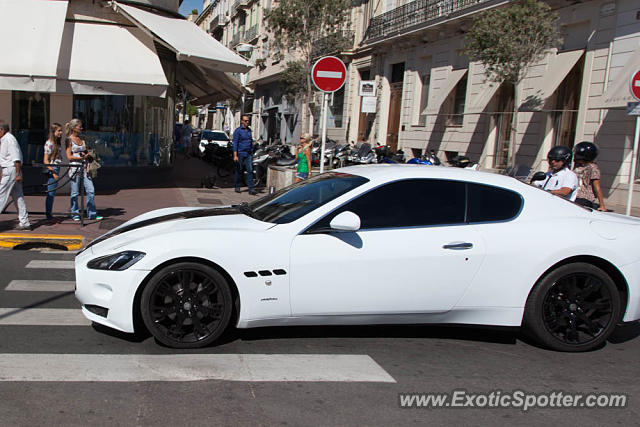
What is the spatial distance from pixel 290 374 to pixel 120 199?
1023cm

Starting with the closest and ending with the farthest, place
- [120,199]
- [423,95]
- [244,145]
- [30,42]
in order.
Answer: [30,42] < [120,199] < [244,145] < [423,95]

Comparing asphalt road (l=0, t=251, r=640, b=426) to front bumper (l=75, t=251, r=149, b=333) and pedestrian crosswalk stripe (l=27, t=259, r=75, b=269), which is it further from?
pedestrian crosswalk stripe (l=27, t=259, r=75, b=269)

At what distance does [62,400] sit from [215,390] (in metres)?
0.91

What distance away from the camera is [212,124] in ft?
250

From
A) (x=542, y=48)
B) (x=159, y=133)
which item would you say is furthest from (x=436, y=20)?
(x=159, y=133)

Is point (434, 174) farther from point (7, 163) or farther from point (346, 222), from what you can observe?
point (7, 163)

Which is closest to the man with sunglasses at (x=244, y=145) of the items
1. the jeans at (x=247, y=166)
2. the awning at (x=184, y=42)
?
the jeans at (x=247, y=166)

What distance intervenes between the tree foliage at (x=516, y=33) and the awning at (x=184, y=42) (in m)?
6.23

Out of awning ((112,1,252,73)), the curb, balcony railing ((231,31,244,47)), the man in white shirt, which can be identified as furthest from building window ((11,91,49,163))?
balcony railing ((231,31,244,47))

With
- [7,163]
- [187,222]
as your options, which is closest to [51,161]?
[7,163]

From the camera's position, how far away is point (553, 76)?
17.2 meters

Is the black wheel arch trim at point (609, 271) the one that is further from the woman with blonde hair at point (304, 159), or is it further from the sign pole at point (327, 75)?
the woman with blonde hair at point (304, 159)

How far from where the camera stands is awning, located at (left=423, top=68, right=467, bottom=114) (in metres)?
23.0

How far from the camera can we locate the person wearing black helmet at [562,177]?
732 centimetres
